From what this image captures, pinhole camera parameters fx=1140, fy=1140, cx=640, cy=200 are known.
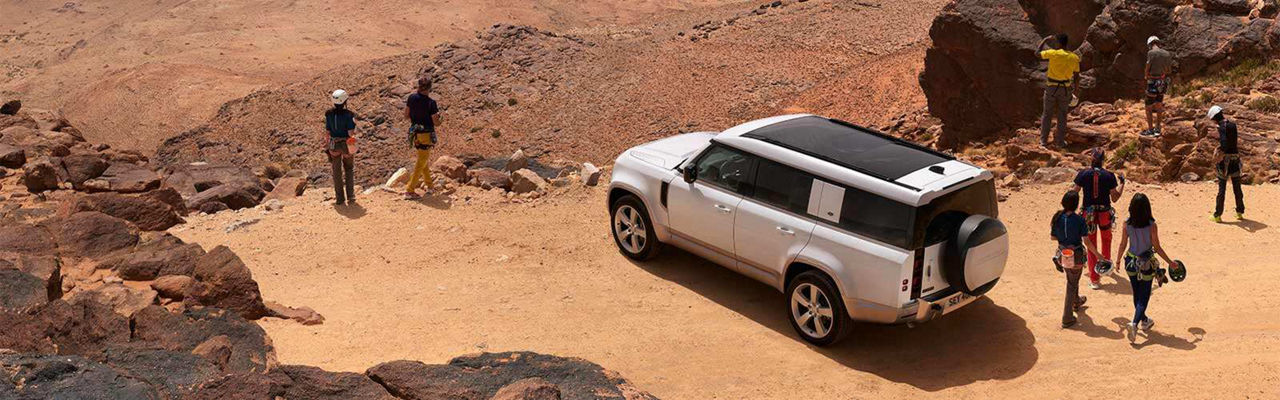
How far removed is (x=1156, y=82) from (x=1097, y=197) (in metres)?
5.53

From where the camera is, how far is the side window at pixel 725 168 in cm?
1113

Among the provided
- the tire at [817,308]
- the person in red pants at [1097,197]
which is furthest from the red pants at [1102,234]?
the tire at [817,308]

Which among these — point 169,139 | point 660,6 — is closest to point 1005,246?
point 169,139

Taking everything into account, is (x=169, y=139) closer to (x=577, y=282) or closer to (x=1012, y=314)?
(x=577, y=282)

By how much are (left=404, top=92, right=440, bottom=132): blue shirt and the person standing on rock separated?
29.1 feet

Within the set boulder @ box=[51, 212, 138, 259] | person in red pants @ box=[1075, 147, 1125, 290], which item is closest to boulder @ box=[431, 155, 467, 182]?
boulder @ box=[51, 212, 138, 259]

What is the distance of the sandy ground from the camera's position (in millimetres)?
9781

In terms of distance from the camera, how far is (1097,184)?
38.4ft

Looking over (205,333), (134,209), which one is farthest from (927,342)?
(134,209)

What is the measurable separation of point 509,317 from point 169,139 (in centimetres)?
2459

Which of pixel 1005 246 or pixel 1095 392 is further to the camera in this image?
pixel 1005 246

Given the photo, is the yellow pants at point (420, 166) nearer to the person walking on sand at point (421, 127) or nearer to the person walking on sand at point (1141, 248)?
the person walking on sand at point (421, 127)

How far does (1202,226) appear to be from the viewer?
13453mm

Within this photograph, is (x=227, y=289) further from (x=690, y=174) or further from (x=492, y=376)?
(x=690, y=174)
